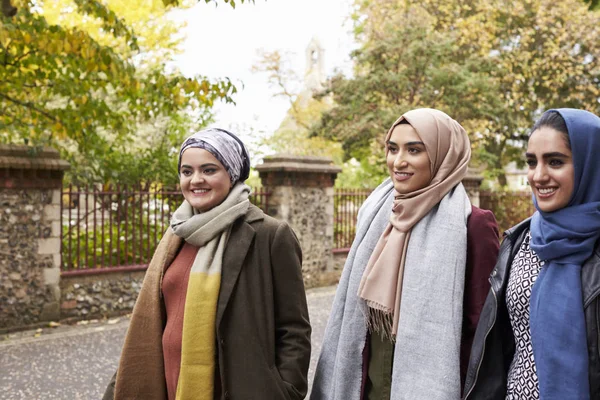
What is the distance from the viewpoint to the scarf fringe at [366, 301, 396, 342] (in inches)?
95.8

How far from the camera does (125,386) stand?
2.46 meters

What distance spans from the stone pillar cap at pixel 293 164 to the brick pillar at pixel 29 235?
3.60 meters

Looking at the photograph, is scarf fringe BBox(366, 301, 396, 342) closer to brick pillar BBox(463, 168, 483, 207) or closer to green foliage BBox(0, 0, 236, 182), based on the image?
green foliage BBox(0, 0, 236, 182)

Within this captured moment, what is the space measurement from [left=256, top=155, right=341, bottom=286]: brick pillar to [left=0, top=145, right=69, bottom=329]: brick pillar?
146 inches

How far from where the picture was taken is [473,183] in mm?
14508

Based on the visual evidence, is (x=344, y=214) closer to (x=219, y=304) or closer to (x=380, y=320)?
(x=380, y=320)

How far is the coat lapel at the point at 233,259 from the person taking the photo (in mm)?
2348

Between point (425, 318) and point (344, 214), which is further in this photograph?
point (344, 214)

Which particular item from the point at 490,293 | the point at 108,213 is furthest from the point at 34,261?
the point at 490,293

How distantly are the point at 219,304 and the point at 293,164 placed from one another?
25.9 feet

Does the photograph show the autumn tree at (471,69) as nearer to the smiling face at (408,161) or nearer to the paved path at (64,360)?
the paved path at (64,360)

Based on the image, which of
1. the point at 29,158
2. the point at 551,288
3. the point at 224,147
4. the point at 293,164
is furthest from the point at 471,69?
the point at 551,288

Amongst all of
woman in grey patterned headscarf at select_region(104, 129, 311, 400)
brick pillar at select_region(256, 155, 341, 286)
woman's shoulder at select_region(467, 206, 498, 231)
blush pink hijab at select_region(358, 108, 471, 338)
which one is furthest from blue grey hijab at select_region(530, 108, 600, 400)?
brick pillar at select_region(256, 155, 341, 286)

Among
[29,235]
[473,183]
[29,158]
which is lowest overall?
[29,235]
